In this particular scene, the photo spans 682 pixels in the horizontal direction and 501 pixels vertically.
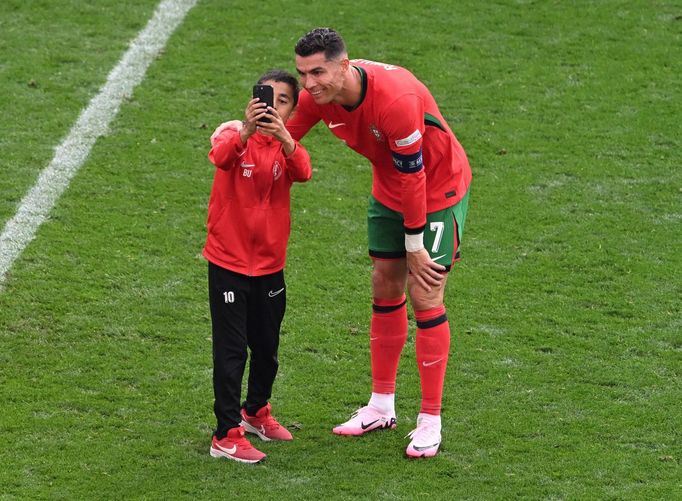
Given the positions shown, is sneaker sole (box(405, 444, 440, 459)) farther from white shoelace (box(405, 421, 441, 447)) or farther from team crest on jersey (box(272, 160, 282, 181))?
team crest on jersey (box(272, 160, 282, 181))

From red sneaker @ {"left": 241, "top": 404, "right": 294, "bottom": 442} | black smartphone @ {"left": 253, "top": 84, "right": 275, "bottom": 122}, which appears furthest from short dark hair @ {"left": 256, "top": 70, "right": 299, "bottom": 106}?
red sneaker @ {"left": 241, "top": 404, "right": 294, "bottom": 442}

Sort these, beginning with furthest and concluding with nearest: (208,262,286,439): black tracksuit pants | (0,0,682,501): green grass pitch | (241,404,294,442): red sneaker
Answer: (241,404,294,442): red sneaker < (0,0,682,501): green grass pitch < (208,262,286,439): black tracksuit pants

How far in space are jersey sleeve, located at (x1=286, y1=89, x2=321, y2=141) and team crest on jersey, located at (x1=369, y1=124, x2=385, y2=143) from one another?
30cm

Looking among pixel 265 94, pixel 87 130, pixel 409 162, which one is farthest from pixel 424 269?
pixel 87 130

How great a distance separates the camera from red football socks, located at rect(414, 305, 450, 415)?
6.28m

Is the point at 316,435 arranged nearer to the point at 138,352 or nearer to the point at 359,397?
the point at 359,397

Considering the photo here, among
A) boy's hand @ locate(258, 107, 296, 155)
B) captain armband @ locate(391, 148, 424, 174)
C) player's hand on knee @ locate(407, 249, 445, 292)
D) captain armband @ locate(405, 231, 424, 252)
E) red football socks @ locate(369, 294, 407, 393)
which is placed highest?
boy's hand @ locate(258, 107, 296, 155)

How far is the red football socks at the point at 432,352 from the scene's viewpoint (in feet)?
20.6

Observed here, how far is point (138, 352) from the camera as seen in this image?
7109 mm

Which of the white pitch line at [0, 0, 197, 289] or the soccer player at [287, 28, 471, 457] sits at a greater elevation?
the soccer player at [287, 28, 471, 457]

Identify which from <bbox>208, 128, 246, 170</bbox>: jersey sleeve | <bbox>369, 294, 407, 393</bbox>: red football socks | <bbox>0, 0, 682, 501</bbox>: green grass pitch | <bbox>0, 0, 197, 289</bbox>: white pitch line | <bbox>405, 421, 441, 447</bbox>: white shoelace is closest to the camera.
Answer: <bbox>208, 128, 246, 170</bbox>: jersey sleeve

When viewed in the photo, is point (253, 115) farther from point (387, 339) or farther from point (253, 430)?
point (253, 430)

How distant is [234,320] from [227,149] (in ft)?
2.50

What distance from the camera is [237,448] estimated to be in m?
6.04
